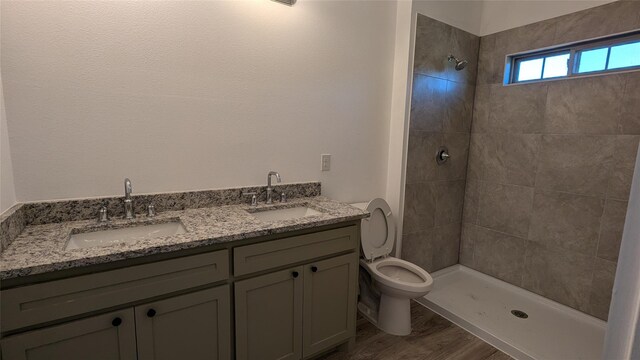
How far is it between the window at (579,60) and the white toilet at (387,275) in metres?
1.72

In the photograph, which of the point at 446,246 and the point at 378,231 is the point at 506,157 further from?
the point at 378,231

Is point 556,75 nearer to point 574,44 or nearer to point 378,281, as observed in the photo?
point 574,44

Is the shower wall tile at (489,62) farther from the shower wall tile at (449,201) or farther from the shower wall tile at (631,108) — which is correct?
the shower wall tile at (449,201)

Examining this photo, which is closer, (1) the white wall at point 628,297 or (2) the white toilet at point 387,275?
(1) the white wall at point 628,297

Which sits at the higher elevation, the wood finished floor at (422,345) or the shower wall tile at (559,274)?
the shower wall tile at (559,274)

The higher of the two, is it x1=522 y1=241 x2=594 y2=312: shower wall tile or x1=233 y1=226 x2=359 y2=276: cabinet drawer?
x1=233 y1=226 x2=359 y2=276: cabinet drawer

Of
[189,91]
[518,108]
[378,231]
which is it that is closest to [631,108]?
[518,108]

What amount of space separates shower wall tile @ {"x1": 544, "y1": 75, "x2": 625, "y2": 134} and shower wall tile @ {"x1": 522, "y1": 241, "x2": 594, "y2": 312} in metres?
0.96

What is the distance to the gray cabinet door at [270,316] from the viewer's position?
1413 millimetres

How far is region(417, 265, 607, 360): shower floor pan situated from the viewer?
1959 millimetres

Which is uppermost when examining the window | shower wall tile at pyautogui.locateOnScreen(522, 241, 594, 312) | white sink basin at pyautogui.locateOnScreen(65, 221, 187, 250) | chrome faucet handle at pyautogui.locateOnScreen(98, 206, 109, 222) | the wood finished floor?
the window

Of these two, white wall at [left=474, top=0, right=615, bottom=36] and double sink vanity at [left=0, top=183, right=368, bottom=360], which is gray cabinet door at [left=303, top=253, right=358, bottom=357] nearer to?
double sink vanity at [left=0, top=183, right=368, bottom=360]

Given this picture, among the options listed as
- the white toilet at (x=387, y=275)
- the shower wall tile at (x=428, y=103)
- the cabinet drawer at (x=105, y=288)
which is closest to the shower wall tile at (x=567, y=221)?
the shower wall tile at (x=428, y=103)

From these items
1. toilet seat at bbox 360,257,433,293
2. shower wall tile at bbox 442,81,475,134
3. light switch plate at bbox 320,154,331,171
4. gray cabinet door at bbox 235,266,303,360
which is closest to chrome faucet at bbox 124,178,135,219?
gray cabinet door at bbox 235,266,303,360
